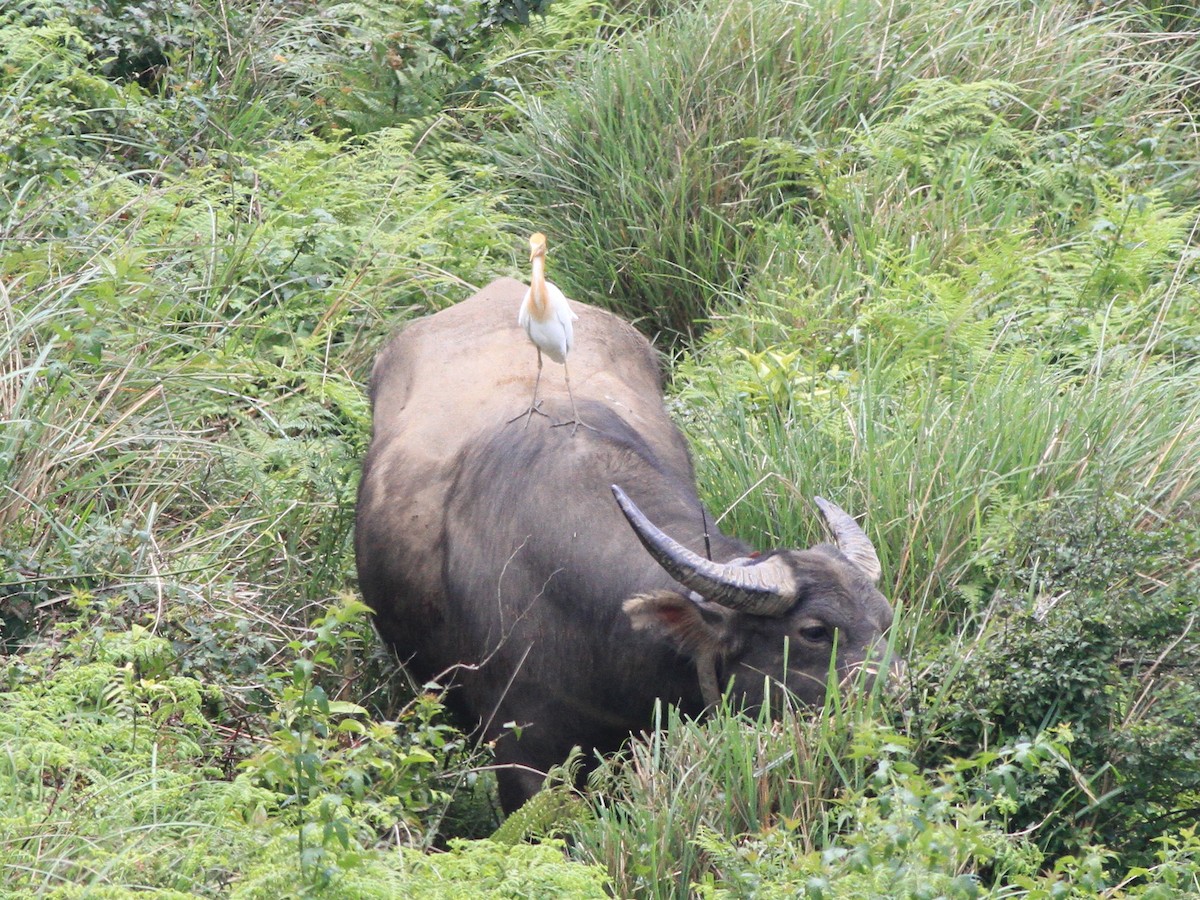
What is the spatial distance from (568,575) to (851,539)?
908mm

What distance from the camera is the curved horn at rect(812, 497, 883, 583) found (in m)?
4.86

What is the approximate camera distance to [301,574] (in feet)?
19.7

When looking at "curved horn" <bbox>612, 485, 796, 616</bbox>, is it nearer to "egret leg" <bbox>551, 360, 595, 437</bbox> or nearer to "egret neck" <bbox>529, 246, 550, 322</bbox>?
"egret leg" <bbox>551, 360, 595, 437</bbox>

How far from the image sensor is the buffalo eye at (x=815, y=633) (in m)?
4.64

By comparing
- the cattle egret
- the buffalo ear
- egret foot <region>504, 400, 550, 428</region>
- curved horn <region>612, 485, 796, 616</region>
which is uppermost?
the cattle egret

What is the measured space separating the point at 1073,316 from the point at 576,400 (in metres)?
2.51

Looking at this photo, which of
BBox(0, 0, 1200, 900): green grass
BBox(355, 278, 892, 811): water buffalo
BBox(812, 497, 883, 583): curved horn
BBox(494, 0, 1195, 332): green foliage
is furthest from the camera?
BBox(494, 0, 1195, 332): green foliage

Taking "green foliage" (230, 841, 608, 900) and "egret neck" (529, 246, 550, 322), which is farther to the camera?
"egret neck" (529, 246, 550, 322)

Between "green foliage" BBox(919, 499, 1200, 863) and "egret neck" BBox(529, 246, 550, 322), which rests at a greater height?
"egret neck" BBox(529, 246, 550, 322)

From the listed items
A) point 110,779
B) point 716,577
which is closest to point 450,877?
point 110,779

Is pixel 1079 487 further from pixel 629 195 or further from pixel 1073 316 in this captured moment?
pixel 629 195

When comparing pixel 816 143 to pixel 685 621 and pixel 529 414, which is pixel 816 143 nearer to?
pixel 529 414

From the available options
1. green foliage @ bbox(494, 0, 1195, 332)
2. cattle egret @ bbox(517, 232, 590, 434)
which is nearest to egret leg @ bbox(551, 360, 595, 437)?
cattle egret @ bbox(517, 232, 590, 434)

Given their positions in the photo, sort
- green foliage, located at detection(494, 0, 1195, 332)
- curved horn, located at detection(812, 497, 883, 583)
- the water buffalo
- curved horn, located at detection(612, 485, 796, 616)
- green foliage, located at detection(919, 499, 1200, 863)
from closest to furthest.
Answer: green foliage, located at detection(919, 499, 1200, 863) → curved horn, located at detection(612, 485, 796, 616) → the water buffalo → curved horn, located at detection(812, 497, 883, 583) → green foliage, located at detection(494, 0, 1195, 332)
